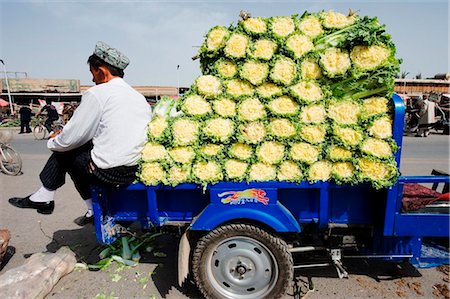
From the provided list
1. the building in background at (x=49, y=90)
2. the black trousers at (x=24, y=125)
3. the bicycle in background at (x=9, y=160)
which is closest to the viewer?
the bicycle in background at (x=9, y=160)

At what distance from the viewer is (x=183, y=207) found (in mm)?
3010

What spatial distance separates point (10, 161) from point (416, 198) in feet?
29.9

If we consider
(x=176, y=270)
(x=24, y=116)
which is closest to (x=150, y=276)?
(x=176, y=270)

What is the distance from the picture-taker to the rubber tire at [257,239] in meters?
2.78

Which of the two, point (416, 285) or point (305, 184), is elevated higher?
point (305, 184)

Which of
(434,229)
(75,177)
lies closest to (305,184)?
(434,229)

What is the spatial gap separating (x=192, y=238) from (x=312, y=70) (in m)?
1.91

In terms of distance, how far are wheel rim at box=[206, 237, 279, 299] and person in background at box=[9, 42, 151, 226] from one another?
1.09 m

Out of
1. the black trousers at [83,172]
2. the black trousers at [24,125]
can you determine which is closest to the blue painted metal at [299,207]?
the black trousers at [83,172]

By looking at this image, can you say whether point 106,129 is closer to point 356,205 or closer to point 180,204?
point 180,204

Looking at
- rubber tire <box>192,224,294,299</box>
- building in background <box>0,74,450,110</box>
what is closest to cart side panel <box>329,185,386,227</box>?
rubber tire <box>192,224,294,299</box>

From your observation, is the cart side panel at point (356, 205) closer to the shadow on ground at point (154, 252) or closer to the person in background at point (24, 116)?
the shadow on ground at point (154, 252)

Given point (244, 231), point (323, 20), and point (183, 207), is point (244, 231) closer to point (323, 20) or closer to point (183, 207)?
point (183, 207)

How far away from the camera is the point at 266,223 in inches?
107
